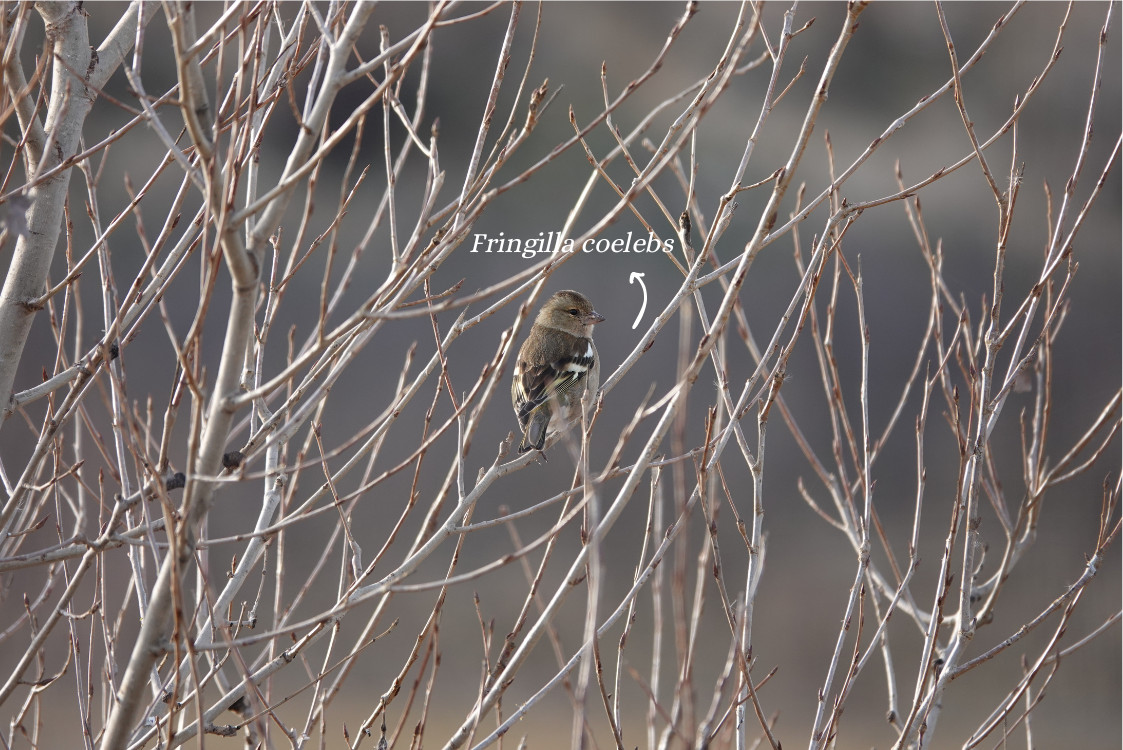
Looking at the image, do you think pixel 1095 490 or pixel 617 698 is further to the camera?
pixel 1095 490

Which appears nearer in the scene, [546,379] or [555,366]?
[546,379]

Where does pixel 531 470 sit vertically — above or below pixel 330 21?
below

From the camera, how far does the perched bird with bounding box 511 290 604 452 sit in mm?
5090

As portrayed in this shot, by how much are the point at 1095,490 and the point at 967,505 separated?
720cm

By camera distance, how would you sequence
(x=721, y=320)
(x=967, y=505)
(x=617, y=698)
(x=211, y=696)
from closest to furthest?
1. (x=721, y=320)
2. (x=617, y=698)
3. (x=967, y=505)
4. (x=211, y=696)

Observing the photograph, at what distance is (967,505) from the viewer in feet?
8.78

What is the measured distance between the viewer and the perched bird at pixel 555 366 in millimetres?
5090

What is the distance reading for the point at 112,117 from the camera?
909 centimetres

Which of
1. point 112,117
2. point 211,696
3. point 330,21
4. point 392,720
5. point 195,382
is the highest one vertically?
point 112,117

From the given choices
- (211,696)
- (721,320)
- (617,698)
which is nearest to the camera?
(721,320)

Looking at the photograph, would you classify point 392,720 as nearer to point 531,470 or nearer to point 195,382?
point 531,470

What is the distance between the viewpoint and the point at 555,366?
216 inches

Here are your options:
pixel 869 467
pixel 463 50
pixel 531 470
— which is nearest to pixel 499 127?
pixel 463 50

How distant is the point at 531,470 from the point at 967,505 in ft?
19.1
